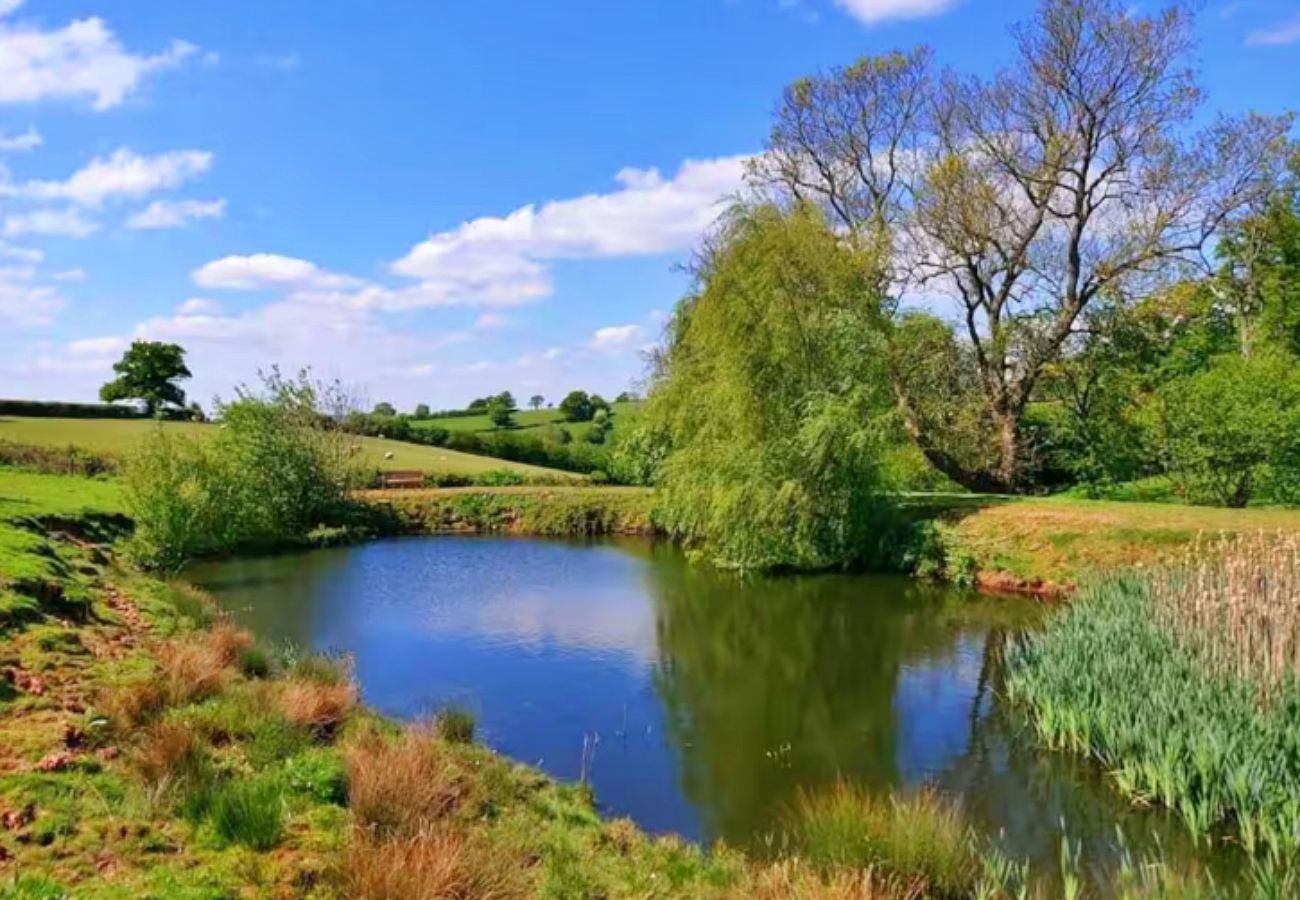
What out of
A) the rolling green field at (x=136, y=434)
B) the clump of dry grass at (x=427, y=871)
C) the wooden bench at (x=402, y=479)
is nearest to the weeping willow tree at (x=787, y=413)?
the clump of dry grass at (x=427, y=871)

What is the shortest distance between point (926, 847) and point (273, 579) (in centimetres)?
2074

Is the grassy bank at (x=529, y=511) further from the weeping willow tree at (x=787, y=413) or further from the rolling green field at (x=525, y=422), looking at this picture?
the rolling green field at (x=525, y=422)

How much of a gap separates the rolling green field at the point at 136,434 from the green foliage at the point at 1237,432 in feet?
84.1

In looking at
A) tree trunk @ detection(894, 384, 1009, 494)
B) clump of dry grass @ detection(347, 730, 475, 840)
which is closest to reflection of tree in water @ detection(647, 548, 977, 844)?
clump of dry grass @ detection(347, 730, 475, 840)

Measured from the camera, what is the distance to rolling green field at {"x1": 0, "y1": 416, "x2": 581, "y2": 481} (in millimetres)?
39438

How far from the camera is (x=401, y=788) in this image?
6.85m

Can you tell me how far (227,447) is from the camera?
96.7 feet

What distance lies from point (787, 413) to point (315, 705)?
53.3 ft

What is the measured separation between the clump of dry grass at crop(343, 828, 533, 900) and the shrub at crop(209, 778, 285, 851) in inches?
23.8

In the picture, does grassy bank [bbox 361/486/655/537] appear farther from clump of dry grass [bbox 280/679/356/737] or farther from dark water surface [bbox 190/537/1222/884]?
clump of dry grass [bbox 280/679/356/737]

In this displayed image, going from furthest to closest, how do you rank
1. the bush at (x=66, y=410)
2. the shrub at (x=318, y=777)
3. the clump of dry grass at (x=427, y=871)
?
1. the bush at (x=66, y=410)
2. the shrub at (x=318, y=777)
3. the clump of dry grass at (x=427, y=871)

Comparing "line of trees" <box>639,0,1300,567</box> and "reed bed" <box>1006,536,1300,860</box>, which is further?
"line of trees" <box>639,0,1300,567</box>

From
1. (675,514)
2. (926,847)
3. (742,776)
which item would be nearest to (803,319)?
(675,514)

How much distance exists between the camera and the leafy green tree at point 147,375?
66287 mm
